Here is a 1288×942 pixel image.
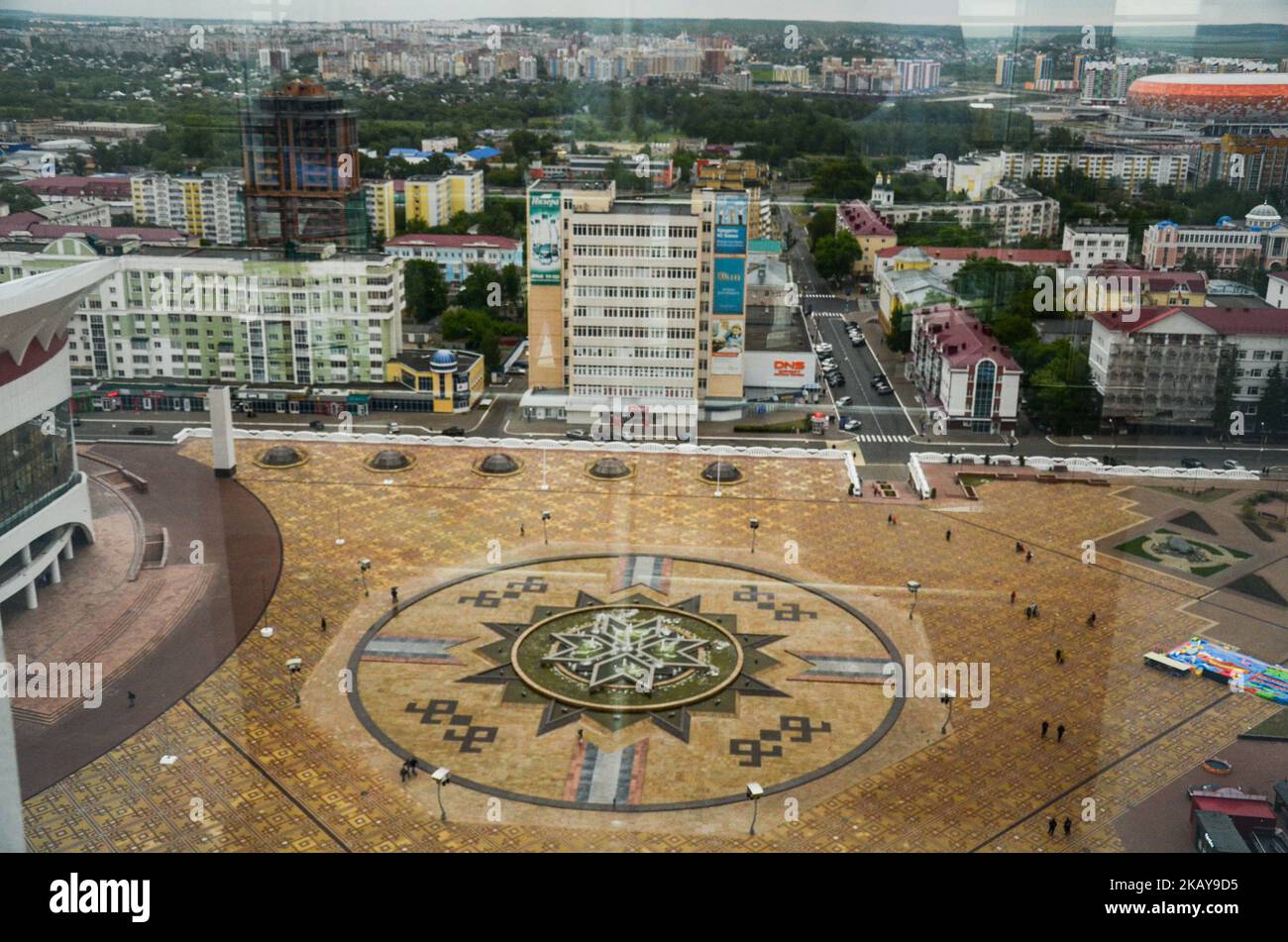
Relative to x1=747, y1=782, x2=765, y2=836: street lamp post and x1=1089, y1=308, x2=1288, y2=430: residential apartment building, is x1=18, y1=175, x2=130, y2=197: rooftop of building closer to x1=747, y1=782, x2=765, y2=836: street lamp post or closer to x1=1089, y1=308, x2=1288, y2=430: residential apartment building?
x1=747, y1=782, x2=765, y2=836: street lamp post

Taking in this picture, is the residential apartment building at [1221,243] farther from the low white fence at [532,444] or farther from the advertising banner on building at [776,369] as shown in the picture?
the low white fence at [532,444]

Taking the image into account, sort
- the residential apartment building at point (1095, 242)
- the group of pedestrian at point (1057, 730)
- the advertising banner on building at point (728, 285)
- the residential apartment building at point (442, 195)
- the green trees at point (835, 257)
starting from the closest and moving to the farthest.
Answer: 1. the group of pedestrian at point (1057, 730)
2. the advertising banner on building at point (728, 285)
3. the residential apartment building at point (1095, 242)
4. the residential apartment building at point (442, 195)
5. the green trees at point (835, 257)

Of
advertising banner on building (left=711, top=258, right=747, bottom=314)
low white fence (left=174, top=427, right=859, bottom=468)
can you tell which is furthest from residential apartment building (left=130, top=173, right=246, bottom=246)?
advertising banner on building (left=711, top=258, right=747, bottom=314)

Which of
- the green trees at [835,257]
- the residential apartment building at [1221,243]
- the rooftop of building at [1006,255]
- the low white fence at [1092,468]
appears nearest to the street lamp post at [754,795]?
the low white fence at [1092,468]

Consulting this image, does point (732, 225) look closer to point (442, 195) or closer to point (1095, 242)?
point (1095, 242)

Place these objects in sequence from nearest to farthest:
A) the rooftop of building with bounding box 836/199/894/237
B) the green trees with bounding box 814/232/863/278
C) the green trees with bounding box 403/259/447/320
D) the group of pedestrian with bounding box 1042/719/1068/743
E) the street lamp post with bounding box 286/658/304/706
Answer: the group of pedestrian with bounding box 1042/719/1068/743 → the street lamp post with bounding box 286/658/304/706 → the rooftop of building with bounding box 836/199/894/237 → the green trees with bounding box 403/259/447/320 → the green trees with bounding box 814/232/863/278

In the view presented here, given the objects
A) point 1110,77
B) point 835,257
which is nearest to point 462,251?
point 835,257

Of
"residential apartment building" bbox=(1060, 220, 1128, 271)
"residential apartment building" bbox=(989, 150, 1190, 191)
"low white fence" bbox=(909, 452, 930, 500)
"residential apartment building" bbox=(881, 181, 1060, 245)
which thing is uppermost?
"residential apartment building" bbox=(989, 150, 1190, 191)
